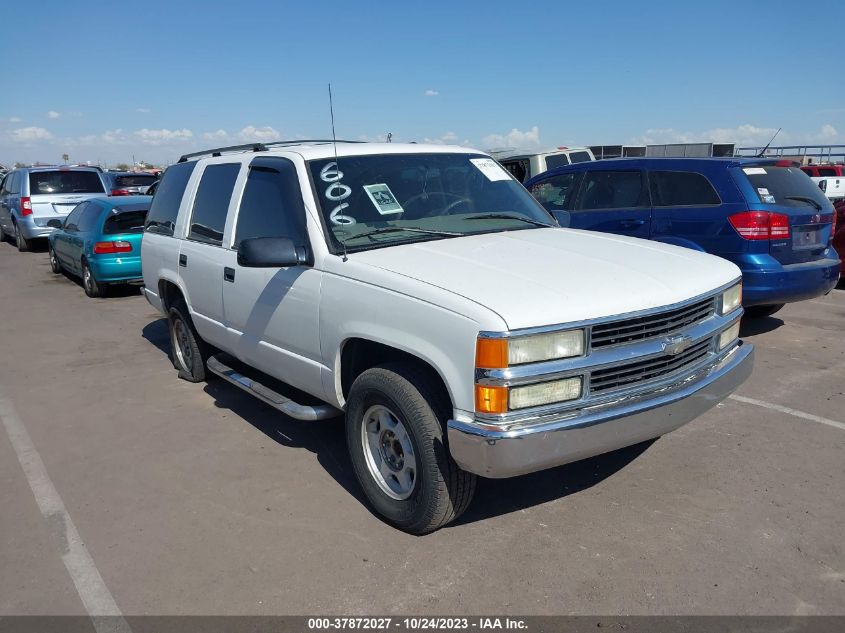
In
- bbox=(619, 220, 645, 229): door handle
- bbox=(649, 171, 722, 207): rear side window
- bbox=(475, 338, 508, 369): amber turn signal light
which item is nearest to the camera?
bbox=(475, 338, 508, 369): amber turn signal light

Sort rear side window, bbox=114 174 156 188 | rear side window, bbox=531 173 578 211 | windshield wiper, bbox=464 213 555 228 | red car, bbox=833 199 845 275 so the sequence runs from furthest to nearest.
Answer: rear side window, bbox=114 174 156 188 < red car, bbox=833 199 845 275 < rear side window, bbox=531 173 578 211 < windshield wiper, bbox=464 213 555 228

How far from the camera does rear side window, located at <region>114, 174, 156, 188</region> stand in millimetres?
18656

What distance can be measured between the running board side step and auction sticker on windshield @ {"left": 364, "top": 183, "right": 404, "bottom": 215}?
1224mm

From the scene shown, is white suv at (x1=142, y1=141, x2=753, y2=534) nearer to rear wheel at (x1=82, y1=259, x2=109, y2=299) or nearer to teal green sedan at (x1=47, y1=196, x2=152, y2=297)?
teal green sedan at (x1=47, y1=196, x2=152, y2=297)

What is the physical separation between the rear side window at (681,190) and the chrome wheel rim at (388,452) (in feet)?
14.9

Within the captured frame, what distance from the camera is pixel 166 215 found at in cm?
607

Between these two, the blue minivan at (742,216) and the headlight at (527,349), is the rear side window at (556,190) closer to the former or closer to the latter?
the blue minivan at (742,216)

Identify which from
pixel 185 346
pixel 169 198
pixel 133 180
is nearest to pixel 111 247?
pixel 169 198

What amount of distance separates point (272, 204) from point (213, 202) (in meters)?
1.01

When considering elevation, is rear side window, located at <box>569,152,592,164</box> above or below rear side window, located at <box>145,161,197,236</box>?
above

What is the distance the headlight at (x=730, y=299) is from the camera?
377cm

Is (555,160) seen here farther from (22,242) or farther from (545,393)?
(22,242)

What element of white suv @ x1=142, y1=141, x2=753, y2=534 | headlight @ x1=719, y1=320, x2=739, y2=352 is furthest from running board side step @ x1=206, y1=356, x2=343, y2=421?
headlight @ x1=719, y1=320, x2=739, y2=352

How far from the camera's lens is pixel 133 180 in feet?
62.6
